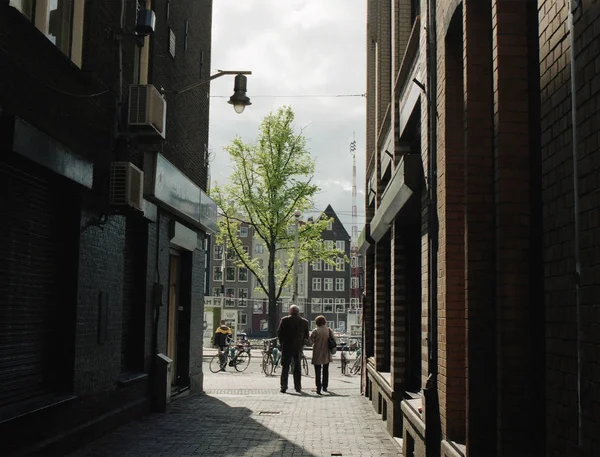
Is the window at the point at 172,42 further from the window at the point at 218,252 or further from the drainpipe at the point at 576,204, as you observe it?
the window at the point at 218,252

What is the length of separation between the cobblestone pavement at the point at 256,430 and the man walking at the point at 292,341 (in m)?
0.68

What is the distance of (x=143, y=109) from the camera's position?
1009cm

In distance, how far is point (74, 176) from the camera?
320 inches

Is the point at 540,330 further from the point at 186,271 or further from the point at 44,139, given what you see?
the point at 186,271

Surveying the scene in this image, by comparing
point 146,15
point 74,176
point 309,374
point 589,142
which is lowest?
point 309,374

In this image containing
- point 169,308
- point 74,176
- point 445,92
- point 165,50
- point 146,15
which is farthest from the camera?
point 169,308

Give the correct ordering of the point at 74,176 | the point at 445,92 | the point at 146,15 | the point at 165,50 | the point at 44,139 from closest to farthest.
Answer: the point at 445,92 → the point at 44,139 → the point at 74,176 → the point at 146,15 → the point at 165,50

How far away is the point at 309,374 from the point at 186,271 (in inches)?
419

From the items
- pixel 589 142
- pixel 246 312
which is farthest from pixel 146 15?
pixel 246 312

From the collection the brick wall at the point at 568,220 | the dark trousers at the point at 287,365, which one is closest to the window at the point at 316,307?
the dark trousers at the point at 287,365

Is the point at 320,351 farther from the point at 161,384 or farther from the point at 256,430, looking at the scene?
the point at 256,430

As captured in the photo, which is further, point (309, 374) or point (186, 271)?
point (309, 374)

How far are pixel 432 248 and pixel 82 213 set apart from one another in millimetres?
4229

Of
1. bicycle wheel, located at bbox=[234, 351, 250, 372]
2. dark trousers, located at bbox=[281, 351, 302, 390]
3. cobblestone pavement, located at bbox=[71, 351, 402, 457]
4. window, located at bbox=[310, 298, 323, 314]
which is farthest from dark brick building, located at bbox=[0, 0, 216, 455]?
A: window, located at bbox=[310, 298, 323, 314]
